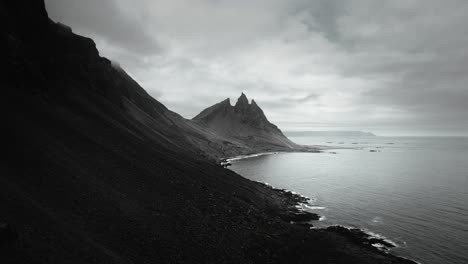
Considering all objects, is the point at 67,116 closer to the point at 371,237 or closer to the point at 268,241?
the point at 268,241

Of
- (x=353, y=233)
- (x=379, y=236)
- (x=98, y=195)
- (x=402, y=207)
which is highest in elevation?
(x=98, y=195)

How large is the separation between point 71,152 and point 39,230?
17.4 meters

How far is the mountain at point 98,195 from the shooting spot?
758 inches

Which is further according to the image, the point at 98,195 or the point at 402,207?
the point at 402,207

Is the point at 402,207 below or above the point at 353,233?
above

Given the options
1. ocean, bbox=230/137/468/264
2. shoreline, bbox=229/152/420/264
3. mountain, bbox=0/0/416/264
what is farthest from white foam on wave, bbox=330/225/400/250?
mountain, bbox=0/0/416/264

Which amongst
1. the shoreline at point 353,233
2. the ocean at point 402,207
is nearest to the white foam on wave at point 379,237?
the shoreline at point 353,233

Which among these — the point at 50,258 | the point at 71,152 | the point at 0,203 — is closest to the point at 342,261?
the point at 50,258

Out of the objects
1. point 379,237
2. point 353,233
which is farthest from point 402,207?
point 353,233

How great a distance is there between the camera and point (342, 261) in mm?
29438

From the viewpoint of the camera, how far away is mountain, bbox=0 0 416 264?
758 inches

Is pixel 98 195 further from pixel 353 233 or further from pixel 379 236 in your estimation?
pixel 379 236

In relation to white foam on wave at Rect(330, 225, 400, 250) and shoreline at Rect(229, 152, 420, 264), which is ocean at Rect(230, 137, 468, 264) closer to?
white foam on wave at Rect(330, 225, 400, 250)

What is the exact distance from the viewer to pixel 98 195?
2655 cm
